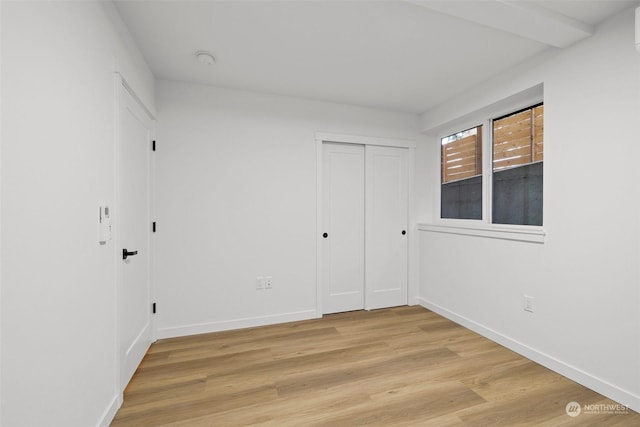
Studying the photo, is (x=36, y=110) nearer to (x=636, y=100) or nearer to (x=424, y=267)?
(x=636, y=100)

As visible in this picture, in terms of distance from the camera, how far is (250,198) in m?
3.00

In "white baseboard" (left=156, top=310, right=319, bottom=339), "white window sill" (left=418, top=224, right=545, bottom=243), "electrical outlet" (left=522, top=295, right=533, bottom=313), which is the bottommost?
"white baseboard" (left=156, top=310, right=319, bottom=339)

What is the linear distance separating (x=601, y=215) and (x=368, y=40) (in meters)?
2.01

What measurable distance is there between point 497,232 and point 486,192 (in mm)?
568

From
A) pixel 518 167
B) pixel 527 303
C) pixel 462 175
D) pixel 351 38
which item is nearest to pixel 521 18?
pixel 351 38

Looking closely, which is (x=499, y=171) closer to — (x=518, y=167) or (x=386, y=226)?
(x=518, y=167)

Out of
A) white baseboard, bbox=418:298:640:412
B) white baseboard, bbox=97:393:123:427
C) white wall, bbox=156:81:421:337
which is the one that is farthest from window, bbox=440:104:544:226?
white baseboard, bbox=97:393:123:427

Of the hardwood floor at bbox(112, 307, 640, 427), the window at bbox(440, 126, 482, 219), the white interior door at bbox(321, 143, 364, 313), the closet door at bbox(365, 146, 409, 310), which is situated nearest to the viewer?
the hardwood floor at bbox(112, 307, 640, 427)

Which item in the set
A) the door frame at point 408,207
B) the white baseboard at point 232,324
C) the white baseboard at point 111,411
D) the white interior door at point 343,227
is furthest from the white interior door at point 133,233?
the white interior door at point 343,227

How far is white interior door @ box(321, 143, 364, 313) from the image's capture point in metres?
3.37

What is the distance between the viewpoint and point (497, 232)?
8.69 ft

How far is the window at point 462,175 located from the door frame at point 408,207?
1.38 ft

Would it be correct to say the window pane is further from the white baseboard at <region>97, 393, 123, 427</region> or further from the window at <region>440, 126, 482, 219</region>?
the white baseboard at <region>97, 393, 123, 427</region>

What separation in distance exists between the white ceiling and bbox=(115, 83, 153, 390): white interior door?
22.8 inches
